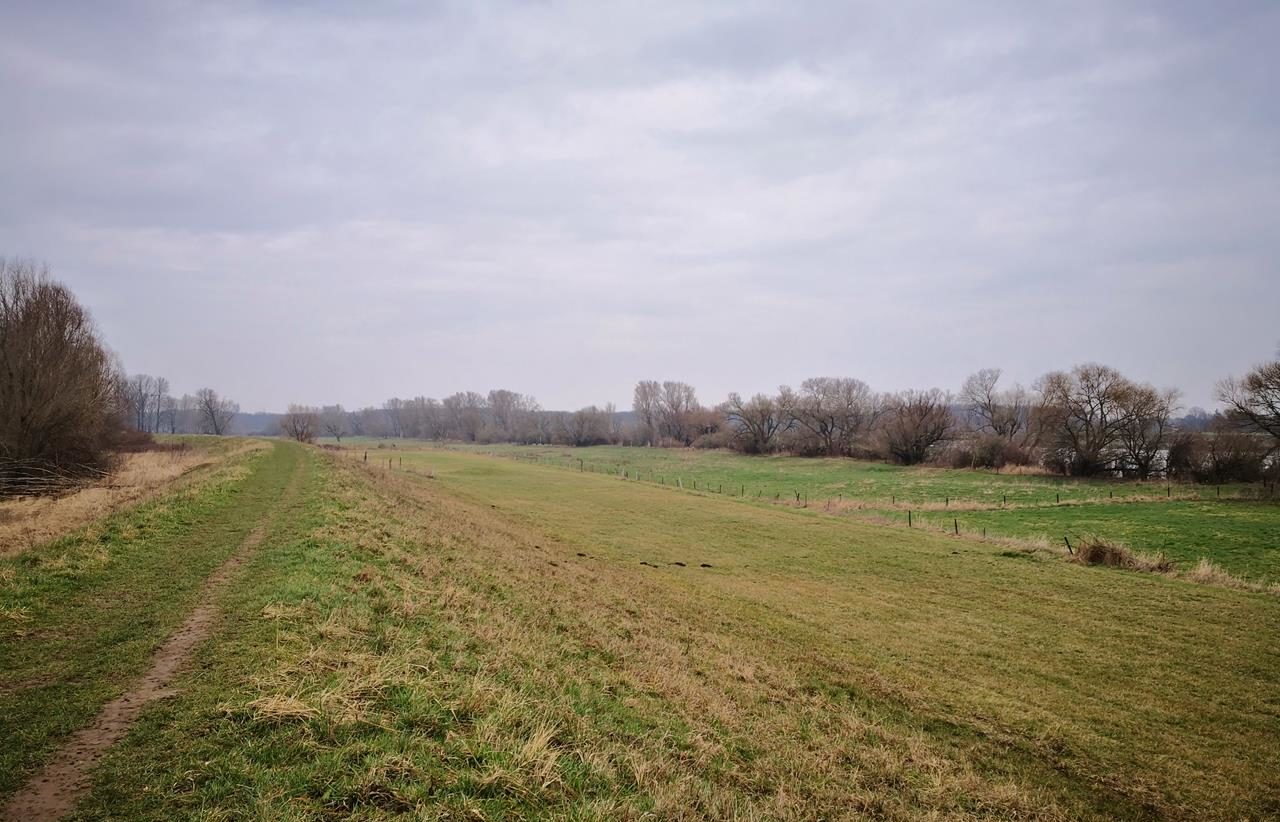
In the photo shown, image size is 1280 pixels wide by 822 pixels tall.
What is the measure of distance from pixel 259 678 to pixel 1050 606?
20698mm

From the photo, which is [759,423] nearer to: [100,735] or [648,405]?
[648,405]

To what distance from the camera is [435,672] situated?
7.40m

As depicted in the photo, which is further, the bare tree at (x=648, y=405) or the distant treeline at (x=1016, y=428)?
the bare tree at (x=648, y=405)

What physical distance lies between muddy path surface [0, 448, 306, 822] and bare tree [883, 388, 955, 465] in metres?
88.7

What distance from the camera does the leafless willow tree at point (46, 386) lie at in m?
30.8

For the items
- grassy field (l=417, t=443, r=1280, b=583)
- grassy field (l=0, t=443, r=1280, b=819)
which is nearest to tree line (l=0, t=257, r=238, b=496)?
grassy field (l=0, t=443, r=1280, b=819)

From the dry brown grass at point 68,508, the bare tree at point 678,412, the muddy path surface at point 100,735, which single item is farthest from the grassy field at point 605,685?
the bare tree at point 678,412

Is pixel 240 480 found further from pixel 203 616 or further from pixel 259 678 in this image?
pixel 259 678

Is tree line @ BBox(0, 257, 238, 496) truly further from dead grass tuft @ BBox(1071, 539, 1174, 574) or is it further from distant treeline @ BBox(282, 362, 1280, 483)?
distant treeline @ BBox(282, 362, 1280, 483)

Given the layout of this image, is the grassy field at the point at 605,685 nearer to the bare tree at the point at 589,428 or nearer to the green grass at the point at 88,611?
the green grass at the point at 88,611

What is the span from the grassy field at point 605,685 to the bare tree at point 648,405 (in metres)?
131

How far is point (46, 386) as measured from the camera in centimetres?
3181

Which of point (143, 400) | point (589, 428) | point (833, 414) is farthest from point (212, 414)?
point (833, 414)

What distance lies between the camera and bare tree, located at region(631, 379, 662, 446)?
151 m
